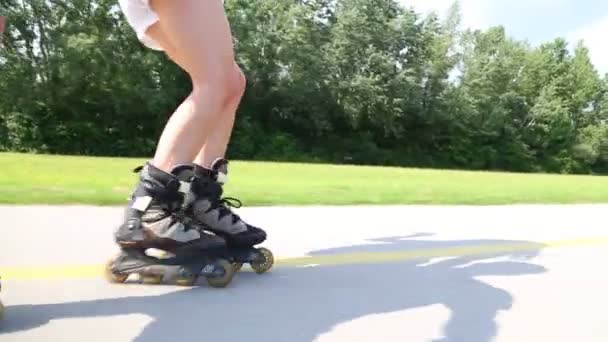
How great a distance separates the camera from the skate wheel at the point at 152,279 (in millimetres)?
1715

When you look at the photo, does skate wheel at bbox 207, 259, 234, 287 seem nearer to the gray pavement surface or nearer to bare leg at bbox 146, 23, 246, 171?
Result: the gray pavement surface

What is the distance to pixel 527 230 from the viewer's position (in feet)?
11.0

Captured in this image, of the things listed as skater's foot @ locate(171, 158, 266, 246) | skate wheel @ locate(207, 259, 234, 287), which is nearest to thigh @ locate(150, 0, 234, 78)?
skater's foot @ locate(171, 158, 266, 246)

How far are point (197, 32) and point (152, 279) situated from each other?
785 millimetres

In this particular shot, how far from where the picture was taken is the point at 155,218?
5.76ft

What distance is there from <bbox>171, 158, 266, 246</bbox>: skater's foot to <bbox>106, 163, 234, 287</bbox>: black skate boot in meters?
0.06

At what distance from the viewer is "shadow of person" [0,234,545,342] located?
52.6 inches

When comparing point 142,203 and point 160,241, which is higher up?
point 142,203

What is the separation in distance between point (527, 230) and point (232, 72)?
2.21m

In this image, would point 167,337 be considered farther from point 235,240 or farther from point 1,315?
point 235,240

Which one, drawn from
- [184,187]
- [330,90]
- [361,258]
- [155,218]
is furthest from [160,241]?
[330,90]

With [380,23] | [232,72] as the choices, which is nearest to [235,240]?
[232,72]

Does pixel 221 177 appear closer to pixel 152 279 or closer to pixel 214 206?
pixel 214 206

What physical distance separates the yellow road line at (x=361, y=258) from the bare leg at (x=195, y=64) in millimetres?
436
